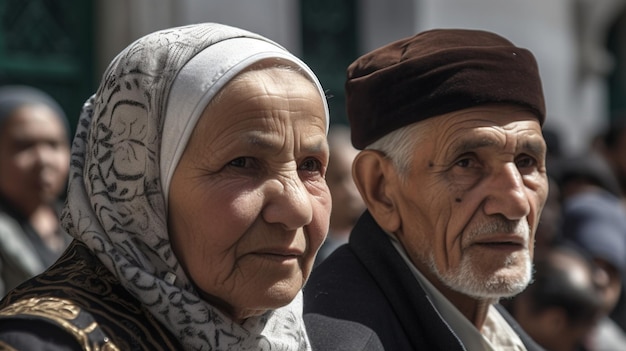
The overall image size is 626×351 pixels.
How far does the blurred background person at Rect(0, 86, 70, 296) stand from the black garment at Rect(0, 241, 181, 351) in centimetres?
315

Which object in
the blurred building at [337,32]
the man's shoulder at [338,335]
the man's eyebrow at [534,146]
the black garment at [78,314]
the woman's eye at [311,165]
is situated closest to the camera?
the black garment at [78,314]

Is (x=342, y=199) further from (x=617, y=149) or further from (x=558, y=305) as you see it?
(x=617, y=149)

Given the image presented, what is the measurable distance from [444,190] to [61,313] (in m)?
1.23

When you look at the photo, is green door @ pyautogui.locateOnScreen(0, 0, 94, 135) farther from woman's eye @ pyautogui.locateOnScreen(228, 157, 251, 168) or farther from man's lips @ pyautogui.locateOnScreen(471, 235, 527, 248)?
woman's eye @ pyautogui.locateOnScreen(228, 157, 251, 168)

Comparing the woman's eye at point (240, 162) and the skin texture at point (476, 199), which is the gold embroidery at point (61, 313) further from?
the skin texture at point (476, 199)

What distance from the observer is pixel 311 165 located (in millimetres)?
2795

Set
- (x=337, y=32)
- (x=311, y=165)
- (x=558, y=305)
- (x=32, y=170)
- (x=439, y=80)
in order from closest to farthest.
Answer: (x=311, y=165), (x=439, y=80), (x=558, y=305), (x=32, y=170), (x=337, y=32)

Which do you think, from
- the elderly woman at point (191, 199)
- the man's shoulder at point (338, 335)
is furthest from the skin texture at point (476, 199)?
the elderly woman at point (191, 199)

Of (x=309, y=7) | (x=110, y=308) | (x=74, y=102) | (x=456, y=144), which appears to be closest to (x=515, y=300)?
(x=456, y=144)

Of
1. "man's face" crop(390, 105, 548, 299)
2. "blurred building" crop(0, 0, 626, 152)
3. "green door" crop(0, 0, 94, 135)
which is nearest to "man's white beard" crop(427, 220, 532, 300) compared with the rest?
"man's face" crop(390, 105, 548, 299)

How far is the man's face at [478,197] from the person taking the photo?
3.28 m

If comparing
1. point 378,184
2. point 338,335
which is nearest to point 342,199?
point 378,184

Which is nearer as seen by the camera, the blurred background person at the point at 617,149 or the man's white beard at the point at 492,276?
the man's white beard at the point at 492,276

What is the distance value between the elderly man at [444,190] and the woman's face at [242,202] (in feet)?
2.04
